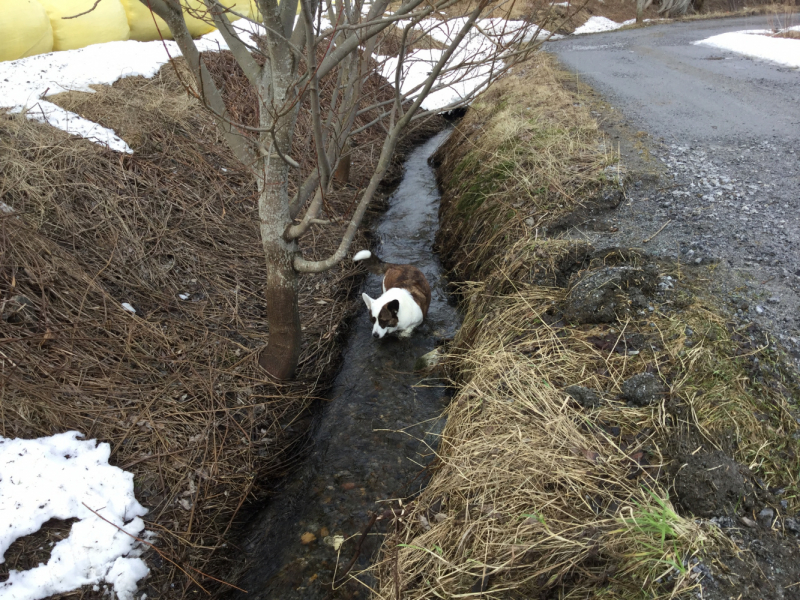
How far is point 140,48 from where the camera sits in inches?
296

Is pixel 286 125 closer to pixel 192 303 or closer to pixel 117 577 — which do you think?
pixel 192 303

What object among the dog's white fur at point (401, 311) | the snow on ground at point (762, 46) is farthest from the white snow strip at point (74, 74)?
the snow on ground at point (762, 46)

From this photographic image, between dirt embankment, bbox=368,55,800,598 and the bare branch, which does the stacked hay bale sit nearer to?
the bare branch

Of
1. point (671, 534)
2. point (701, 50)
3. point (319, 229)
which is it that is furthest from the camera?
point (701, 50)

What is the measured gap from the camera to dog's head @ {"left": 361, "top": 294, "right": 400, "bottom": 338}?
461 cm

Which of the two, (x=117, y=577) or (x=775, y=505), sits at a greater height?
(x=775, y=505)

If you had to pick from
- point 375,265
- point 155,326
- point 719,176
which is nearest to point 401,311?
point 375,265

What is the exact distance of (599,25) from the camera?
20750mm

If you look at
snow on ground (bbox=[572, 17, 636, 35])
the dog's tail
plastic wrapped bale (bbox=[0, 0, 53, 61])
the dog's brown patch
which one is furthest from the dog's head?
snow on ground (bbox=[572, 17, 636, 35])

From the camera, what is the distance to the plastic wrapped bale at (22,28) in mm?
5883

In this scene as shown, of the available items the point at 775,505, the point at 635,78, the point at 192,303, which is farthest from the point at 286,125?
the point at 635,78

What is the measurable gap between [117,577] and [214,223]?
3756 millimetres

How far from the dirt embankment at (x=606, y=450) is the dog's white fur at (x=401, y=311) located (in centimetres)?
70

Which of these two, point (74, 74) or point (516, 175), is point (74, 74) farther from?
point (516, 175)
